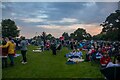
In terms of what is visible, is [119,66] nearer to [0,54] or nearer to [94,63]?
[0,54]

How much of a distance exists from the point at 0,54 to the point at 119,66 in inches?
312

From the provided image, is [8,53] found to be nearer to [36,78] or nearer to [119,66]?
[36,78]

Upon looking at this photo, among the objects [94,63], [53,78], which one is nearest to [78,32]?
[94,63]

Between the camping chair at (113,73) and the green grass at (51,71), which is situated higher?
the camping chair at (113,73)

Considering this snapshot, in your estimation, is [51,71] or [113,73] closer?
[113,73]

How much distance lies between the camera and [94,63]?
19.5 metres

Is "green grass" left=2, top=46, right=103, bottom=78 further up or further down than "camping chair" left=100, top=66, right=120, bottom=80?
further down

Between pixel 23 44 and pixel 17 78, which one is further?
pixel 23 44

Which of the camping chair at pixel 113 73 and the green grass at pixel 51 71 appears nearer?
the camping chair at pixel 113 73

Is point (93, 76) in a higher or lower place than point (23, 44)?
lower

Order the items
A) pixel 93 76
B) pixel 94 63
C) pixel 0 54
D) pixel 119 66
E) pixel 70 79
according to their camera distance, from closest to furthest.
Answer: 1. pixel 119 66
2. pixel 70 79
3. pixel 93 76
4. pixel 0 54
5. pixel 94 63

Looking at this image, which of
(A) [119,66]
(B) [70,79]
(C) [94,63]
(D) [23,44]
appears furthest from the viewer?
(C) [94,63]

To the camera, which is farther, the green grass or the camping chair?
the green grass

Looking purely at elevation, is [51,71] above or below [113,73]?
below
